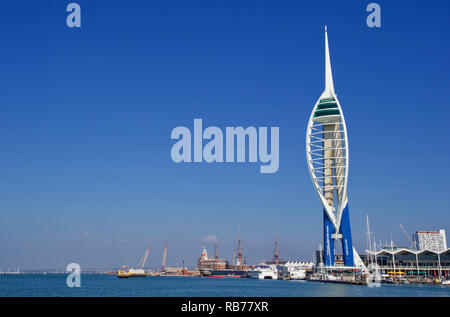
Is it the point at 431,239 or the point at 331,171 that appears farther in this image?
the point at 431,239

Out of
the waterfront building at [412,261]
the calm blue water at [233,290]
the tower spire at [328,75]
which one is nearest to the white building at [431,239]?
the waterfront building at [412,261]

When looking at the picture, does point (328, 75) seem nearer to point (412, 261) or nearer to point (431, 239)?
point (412, 261)

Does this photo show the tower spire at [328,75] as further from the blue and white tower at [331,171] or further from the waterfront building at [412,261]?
the waterfront building at [412,261]

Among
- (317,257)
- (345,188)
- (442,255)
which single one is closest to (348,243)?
(345,188)

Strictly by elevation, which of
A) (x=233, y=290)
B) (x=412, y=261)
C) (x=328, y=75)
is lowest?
(x=233, y=290)

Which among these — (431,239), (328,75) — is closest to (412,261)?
(431,239)

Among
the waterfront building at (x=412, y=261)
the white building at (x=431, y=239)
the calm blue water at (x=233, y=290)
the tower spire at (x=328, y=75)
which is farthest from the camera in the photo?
the white building at (x=431, y=239)

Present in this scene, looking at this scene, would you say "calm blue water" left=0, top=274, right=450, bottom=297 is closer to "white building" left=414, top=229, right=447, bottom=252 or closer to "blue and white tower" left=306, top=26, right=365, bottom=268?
"blue and white tower" left=306, top=26, right=365, bottom=268

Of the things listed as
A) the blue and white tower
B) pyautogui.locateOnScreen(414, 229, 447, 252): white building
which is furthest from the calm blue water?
pyautogui.locateOnScreen(414, 229, 447, 252): white building
